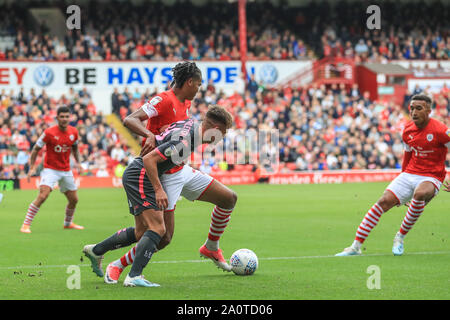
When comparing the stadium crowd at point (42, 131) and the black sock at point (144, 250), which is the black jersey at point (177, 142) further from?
the stadium crowd at point (42, 131)

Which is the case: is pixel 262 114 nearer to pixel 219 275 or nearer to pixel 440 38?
pixel 440 38

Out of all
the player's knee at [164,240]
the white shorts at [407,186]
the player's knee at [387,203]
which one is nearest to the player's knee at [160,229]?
the player's knee at [164,240]

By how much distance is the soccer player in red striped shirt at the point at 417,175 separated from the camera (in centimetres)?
1066

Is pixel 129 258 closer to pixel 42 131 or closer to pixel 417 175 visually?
pixel 417 175

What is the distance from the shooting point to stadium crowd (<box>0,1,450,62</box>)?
125 feet

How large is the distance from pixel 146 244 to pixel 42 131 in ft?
76.4

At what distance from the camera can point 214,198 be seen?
866cm

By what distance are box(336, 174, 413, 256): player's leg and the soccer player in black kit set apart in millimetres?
3611

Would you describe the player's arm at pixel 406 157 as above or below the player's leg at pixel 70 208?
above

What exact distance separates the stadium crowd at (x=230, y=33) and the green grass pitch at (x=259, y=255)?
60.1 ft

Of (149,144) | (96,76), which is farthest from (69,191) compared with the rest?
(96,76)

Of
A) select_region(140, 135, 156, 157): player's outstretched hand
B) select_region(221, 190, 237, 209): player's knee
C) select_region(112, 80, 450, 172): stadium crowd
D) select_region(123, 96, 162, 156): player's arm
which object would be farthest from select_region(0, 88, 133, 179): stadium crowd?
select_region(140, 135, 156, 157): player's outstretched hand

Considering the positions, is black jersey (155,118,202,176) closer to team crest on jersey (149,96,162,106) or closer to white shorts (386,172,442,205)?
team crest on jersey (149,96,162,106)

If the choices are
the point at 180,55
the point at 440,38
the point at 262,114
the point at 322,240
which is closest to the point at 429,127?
the point at 322,240
